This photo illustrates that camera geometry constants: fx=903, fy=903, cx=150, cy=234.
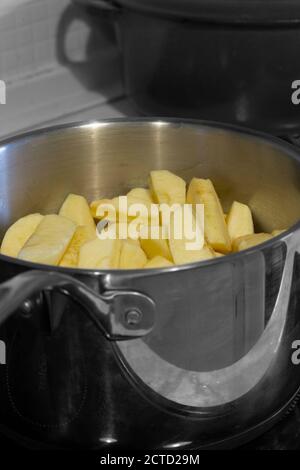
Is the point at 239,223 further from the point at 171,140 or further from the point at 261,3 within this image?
the point at 261,3

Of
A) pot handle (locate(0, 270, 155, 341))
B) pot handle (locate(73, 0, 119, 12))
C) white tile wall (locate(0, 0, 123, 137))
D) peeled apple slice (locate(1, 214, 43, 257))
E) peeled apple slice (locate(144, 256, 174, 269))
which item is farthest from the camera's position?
white tile wall (locate(0, 0, 123, 137))

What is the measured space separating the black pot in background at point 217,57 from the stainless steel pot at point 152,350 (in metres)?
0.44

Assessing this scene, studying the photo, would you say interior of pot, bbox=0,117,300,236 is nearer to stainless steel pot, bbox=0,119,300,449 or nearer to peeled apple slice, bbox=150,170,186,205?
peeled apple slice, bbox=150,170,186,205

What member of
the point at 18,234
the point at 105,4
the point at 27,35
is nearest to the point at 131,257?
the point at 18,234

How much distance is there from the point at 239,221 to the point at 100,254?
0.64 ft

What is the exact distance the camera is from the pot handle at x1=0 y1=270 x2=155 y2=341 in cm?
61

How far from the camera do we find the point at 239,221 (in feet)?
2.96

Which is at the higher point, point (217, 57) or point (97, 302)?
point (217, 57)

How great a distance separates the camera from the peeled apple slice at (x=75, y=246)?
800mm

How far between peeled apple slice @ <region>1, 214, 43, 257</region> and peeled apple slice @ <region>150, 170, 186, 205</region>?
0.12m

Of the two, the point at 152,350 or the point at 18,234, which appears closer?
the point at 152,350

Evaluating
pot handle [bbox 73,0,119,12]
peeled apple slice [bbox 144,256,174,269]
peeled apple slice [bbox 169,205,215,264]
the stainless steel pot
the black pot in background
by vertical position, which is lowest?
the stainless steel pot

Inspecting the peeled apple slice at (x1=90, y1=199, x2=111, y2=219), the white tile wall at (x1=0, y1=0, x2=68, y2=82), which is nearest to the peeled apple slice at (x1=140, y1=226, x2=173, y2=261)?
the peeled apple slice at (x1=90, y1=199, x2=111, y2=219)

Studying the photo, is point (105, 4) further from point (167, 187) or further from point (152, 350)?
point (152, 350)
